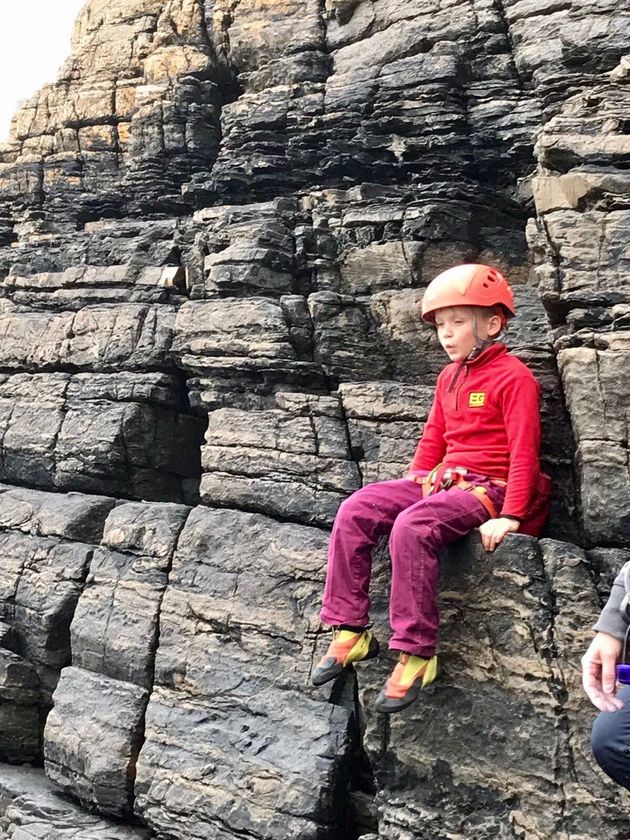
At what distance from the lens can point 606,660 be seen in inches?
169

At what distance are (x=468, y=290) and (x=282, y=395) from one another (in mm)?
2891

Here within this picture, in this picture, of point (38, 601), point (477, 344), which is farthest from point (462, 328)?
point (38, 601)

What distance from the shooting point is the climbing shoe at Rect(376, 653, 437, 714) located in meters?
5.75

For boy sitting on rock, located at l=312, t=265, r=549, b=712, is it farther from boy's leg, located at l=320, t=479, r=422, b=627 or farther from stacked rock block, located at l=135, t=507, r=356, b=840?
stacked rock block, located at l=135, t=507, r=356, b=840

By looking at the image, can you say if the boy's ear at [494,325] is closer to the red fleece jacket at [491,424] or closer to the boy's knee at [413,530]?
the red fleece jacket at [491,424]

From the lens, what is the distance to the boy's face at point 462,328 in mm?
6652

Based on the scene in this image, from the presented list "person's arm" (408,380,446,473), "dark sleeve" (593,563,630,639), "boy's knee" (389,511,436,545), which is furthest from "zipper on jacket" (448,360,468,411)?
"dark sleeve" (593,563,630,639)

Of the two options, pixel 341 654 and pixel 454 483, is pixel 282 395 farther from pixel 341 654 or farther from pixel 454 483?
pixel 341 654

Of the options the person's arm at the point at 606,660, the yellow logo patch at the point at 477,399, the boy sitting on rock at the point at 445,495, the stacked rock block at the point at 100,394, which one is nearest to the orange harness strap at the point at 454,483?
the boy sitting on rock at the point at 445,495

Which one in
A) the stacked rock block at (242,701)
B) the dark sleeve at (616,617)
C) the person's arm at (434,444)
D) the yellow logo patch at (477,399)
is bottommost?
the stacked rock block at (242,701)

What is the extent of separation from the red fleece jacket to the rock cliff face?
49 centimetres

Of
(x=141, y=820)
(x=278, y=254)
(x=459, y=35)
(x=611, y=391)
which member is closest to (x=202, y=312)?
(x=278, y=254)

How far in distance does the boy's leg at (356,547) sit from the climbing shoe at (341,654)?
3.7 inches

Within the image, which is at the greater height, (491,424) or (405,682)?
(491,424)
